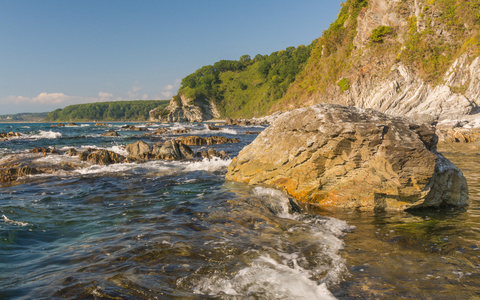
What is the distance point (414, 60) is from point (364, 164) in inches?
1730

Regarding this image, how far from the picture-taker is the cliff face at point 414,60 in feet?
105

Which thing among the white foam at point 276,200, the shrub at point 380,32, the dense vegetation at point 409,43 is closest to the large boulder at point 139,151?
the white foam at point 276,200

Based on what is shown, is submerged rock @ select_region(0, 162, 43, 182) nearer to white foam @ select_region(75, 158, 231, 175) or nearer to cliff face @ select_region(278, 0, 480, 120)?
white foam @ select_region(75, 158, 231, 175)

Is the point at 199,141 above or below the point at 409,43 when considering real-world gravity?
below

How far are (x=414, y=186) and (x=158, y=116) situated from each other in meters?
145

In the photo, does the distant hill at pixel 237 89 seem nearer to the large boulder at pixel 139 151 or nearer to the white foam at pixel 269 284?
the large boulder at pixel 139 151

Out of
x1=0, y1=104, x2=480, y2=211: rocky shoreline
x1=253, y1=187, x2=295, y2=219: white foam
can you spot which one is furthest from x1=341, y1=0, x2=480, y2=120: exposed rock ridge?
x1=253, y1=187, x2=295, y2=219: white foam

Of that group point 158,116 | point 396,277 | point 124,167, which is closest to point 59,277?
point 396,277

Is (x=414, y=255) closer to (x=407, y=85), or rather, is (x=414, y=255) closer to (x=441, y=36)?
(x=407, y=85)

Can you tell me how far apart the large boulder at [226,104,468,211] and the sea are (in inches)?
17.5

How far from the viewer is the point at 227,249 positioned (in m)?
4.20

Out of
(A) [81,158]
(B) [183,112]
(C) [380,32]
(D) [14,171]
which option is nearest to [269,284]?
(D) [14,171]

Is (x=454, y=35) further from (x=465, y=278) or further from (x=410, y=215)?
(x=465, y=278)

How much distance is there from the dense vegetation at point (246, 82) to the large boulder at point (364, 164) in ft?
346
